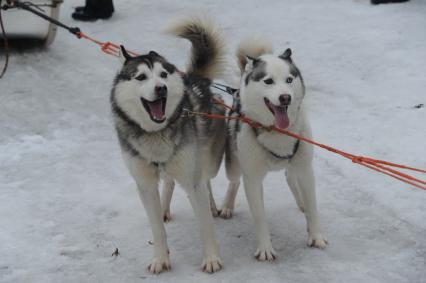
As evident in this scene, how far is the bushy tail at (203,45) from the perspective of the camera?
12.5ft

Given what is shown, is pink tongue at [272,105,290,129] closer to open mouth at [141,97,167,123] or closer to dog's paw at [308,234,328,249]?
open mouth at [141,97,167,123]

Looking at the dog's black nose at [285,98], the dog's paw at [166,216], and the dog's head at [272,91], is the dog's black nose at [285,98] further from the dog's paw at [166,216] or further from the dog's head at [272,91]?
the dog's paw at [166,216]

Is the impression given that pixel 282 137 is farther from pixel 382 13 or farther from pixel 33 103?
pixel 382 13

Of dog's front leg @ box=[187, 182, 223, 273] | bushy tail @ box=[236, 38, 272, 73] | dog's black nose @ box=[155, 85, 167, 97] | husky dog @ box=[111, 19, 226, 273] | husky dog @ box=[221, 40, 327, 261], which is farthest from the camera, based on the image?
bushy tail @ box=[236, 38, 272, 73]

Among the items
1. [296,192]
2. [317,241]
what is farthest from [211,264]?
[296,192]

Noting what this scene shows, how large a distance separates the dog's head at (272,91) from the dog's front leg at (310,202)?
331 mm

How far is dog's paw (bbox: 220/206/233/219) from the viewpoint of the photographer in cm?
405

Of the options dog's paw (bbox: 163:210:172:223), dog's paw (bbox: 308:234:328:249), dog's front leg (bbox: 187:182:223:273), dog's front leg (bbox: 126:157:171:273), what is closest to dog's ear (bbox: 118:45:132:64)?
dog's front leg (bbox: 126:157:171:273)

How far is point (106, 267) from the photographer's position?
11.2 ft

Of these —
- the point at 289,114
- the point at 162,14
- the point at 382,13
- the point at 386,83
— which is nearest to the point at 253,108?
the point at 289,114

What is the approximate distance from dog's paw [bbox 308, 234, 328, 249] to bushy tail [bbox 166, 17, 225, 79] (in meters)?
1.28

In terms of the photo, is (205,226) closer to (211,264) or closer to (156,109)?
(211,264)

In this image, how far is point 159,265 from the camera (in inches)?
132

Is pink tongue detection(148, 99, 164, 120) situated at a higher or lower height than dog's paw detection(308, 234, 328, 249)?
higher
